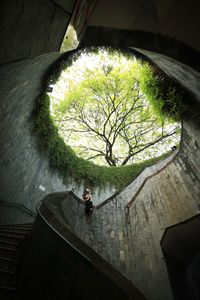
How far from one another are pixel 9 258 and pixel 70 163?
23.8ft

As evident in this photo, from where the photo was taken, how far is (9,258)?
4363 mm

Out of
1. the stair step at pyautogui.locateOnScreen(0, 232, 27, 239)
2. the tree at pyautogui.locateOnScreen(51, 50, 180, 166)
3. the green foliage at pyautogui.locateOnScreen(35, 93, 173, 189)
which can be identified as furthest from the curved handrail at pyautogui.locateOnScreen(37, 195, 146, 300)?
the tree at pyautogui.locateOnScreen(51, 50, 180, 166)

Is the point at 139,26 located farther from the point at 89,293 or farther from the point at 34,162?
the point at 34,162

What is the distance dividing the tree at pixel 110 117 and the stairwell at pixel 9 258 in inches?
304

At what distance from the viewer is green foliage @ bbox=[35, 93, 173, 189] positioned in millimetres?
9000

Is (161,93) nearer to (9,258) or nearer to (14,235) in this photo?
(14,235)

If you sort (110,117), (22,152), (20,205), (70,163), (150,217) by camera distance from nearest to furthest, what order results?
(150,217)
(20,205)
(22,152)
(70,163)
(110,117)

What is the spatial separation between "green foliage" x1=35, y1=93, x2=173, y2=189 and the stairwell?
4.74m

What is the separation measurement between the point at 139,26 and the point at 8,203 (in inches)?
268

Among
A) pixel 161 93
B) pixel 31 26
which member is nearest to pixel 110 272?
pixel 31 26

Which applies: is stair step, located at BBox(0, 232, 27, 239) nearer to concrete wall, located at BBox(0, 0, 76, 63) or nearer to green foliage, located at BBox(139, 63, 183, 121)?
concrete wall, located at BBox(0, 0, 76, 63)

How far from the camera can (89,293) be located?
3.03 m

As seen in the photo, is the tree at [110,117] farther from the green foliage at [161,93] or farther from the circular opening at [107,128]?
the green foliage at [161,93]

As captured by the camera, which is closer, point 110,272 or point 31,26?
point 31,26
